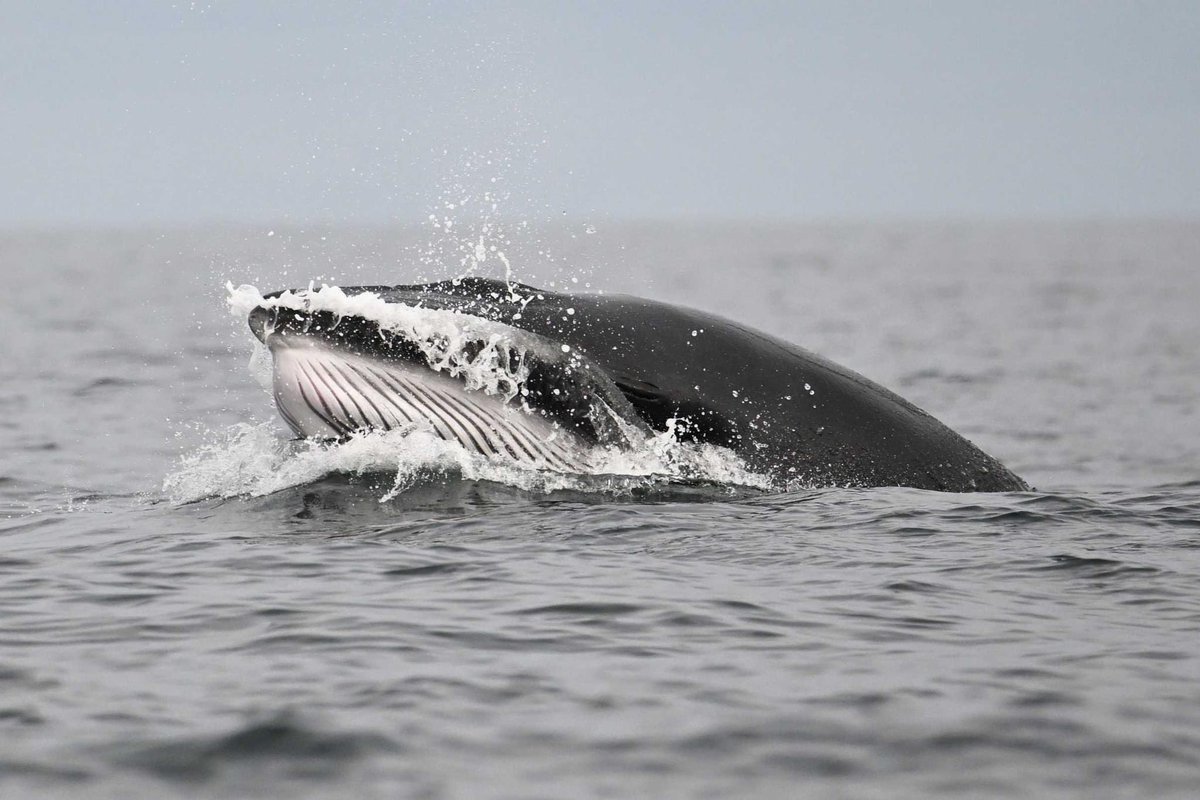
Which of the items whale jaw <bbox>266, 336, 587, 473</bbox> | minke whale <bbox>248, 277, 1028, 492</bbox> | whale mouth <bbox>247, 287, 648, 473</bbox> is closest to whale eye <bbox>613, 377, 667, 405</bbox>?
minke whale <bbox>248, 277, 1028, 492</bbox>

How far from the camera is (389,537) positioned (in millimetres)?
10617

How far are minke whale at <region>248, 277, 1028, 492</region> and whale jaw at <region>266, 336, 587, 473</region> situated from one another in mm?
11

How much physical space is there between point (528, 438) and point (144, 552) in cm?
284

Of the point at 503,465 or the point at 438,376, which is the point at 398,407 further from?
the point at 503,465

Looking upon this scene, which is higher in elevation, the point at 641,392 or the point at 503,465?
the point at 641,392

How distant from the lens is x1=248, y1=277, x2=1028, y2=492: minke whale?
1137 centimetres

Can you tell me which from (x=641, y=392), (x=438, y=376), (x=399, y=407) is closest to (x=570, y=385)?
(x=641, y=392)

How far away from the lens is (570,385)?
11.3 metres

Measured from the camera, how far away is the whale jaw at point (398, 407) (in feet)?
37.3

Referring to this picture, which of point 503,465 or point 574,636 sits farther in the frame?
point 503,465

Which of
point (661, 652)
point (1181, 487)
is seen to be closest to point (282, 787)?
point (661, 652)

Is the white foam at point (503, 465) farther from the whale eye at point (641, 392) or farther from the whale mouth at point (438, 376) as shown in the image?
the whale eye at point (641, 392)

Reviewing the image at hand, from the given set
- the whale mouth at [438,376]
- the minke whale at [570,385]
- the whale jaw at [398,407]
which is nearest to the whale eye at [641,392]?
the minke whale at [570,385]

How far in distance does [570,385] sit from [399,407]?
1280mm
